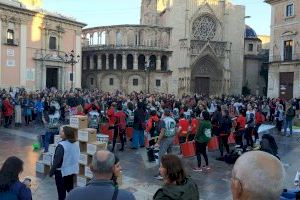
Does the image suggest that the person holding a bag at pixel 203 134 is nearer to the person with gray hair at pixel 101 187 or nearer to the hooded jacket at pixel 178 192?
the hooded jacket at pixel 178 192

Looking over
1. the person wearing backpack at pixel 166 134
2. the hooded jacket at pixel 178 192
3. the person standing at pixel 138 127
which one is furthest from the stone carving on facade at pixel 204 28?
the hooded jacket at pixel 178 192

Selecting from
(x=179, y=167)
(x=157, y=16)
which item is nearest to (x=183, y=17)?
(x=157, y=16)

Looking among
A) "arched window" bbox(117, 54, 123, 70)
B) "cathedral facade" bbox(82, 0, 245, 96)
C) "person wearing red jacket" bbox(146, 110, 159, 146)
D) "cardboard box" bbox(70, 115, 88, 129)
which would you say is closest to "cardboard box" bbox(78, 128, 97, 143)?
"cardboard box" bbox(70, 115, 88, 129)

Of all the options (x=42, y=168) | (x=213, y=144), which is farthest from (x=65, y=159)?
(x=213, y=144)

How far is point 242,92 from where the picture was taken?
2224 inches

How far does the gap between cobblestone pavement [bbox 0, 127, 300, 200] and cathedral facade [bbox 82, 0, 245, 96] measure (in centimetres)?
3414

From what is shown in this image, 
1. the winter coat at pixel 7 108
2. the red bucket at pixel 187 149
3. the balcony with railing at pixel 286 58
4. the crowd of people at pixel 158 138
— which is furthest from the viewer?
the balcony with railing at pixel 286 58

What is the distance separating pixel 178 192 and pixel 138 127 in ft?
37.0

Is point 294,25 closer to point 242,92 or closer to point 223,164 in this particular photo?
point 242,92

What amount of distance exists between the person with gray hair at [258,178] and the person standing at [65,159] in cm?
523

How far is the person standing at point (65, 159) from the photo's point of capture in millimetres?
7285

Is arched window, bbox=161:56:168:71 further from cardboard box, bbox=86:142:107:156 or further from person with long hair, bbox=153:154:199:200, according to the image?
person with long hair, bbox=153:154:199:200

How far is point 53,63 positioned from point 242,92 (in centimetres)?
2814

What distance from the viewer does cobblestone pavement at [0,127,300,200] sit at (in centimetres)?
966
